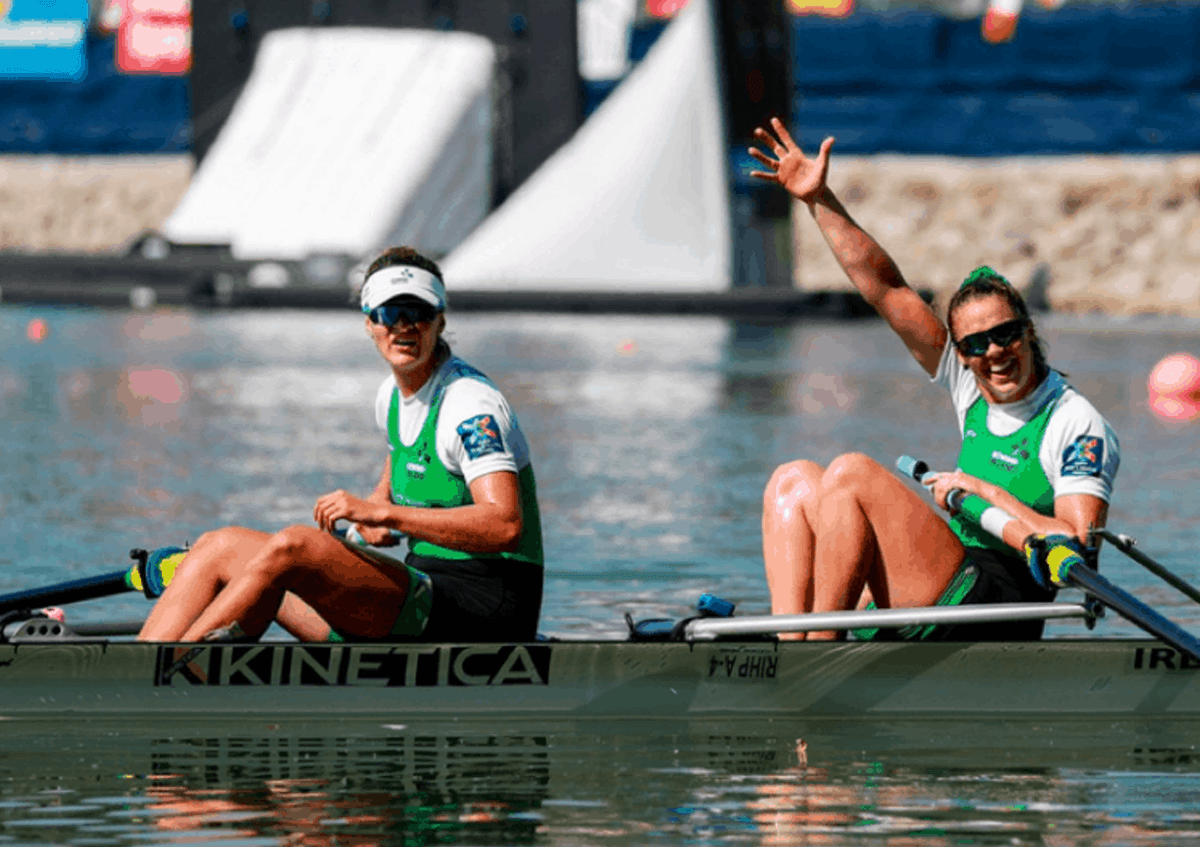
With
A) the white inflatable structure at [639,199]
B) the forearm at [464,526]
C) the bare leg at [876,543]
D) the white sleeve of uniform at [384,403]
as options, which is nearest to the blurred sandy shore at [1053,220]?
the white inflatable structure at [639,199]

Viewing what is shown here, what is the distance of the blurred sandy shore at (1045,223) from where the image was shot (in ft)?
150

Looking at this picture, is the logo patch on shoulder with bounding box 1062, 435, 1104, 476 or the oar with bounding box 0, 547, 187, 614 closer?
the logo patch on shoulder with bounding box 1062, 435, 1104, 476

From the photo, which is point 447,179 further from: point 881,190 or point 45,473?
point 45,473

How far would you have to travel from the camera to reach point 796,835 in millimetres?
7105

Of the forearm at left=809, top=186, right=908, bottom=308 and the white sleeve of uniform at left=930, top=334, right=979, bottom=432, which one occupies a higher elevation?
the forearm at left=809, top=186, right=908, bottom=308

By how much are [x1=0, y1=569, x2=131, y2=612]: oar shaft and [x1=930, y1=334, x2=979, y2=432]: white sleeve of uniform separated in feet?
10.0

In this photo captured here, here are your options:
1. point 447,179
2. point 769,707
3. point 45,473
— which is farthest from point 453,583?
point 447,179

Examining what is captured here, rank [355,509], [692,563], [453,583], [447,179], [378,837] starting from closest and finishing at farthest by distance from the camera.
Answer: [378,837] → [355,509] → [453,583] → [692,563] → [447,179]

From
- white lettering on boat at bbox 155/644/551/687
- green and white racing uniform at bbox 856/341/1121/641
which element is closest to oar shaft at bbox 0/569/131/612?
white lettering on boat at bbox 155/644/551/687

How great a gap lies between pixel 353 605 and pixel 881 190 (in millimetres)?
39722

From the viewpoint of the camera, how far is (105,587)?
887 cm

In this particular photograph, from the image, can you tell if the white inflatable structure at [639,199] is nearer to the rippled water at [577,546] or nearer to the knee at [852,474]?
the rippled water at [577,546]

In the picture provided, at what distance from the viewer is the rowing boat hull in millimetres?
8227

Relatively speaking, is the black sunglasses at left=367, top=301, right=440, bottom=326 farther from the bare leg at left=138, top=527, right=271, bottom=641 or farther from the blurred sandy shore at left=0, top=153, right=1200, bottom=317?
the blurred sandy shore at left=0, top=153, right=1200, bottom=317
